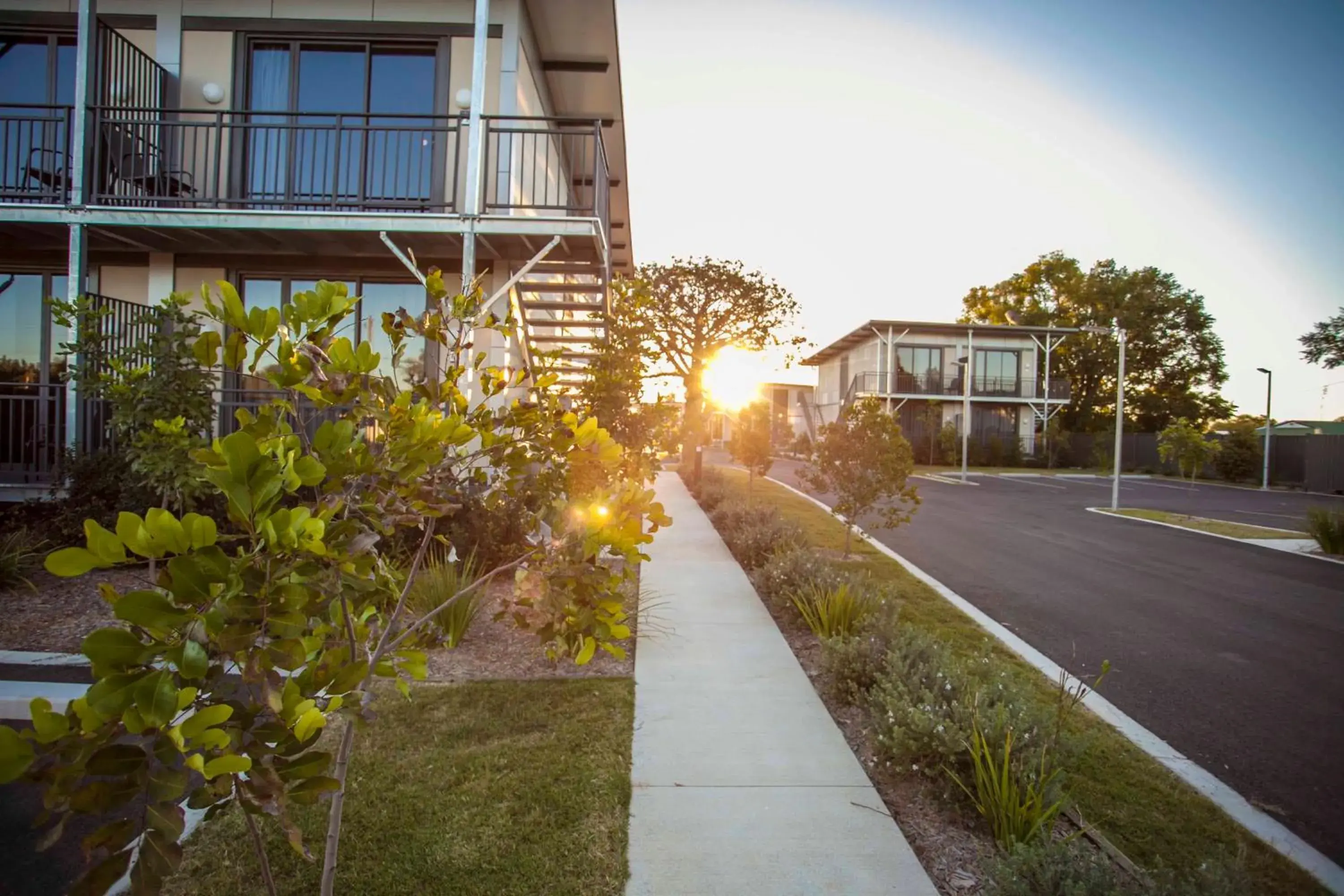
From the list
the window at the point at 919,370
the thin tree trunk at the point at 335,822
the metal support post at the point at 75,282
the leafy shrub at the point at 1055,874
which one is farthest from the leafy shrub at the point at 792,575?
the window at the point at 919,370

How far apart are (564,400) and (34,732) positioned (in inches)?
236

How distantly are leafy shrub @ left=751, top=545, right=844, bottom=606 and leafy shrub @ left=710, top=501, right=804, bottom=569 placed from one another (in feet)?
1.63

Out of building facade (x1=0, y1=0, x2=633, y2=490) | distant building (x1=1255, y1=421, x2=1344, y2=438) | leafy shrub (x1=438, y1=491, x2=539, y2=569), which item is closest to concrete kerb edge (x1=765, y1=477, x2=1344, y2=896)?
leafy shrub (x1=438, y1=491, x2=539, y2=569)

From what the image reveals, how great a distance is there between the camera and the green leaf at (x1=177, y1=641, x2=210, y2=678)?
1230mm

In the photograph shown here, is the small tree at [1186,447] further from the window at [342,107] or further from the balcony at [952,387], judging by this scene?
the window at [342,107]

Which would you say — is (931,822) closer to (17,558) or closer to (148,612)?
(148,612)

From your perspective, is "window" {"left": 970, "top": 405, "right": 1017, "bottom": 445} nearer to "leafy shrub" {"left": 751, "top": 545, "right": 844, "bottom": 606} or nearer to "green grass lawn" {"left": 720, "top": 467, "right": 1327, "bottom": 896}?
"leafy shrub" {"left": 751, "top": 545, "right": 844, "bottom": 606}

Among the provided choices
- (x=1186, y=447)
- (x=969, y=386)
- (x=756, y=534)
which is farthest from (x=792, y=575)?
(x=969, y=386)

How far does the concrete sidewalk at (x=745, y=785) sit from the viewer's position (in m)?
3.02

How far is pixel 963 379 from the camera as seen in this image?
1623 inches

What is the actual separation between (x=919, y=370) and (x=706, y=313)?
72.7ft

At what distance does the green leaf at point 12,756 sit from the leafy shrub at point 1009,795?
3182 millimetres

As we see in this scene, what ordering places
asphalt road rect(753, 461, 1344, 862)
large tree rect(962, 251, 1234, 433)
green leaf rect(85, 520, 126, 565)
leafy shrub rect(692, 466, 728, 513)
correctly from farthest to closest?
1. large tree rect(962, 251, 1234, 433)
2. leafy shrub rect(692, 466, 728, 513)
3. asphalt road rect(753, 461, 1344, 862)
4. green leaf rect(85, 520, 126, 565)

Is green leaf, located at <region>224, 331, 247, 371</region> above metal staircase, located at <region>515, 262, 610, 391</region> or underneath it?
underneath
